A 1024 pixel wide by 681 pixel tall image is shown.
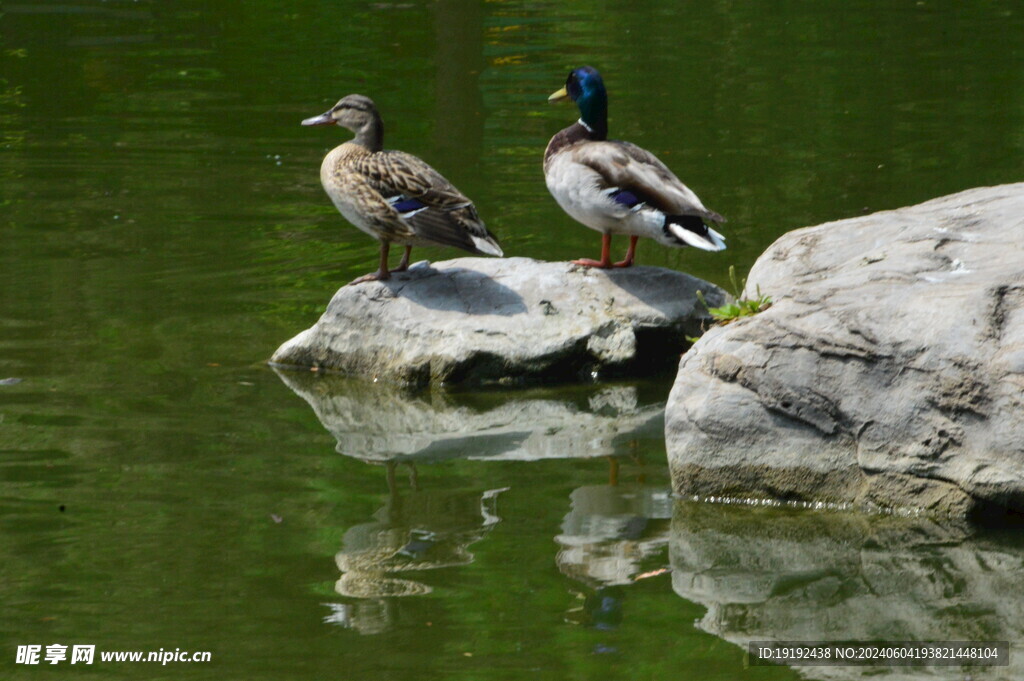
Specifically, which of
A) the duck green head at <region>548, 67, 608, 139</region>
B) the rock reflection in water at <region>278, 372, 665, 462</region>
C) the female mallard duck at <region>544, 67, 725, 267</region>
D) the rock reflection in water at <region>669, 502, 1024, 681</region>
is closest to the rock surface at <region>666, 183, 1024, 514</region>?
the rock reflection in water at <region>669, 502, 1024, 681</region>

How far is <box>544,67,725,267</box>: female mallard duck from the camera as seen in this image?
7.02 meters

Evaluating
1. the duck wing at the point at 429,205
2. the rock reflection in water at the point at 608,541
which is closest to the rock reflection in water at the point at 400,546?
the rock reflection in water at the point at 608,541

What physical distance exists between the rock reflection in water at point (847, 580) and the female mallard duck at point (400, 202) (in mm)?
2260

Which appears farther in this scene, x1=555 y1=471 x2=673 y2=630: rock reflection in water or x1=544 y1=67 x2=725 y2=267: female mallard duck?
x1=544 y1=67 x2=725 y2=267: female mallard duck

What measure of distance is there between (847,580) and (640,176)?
9.36 ft

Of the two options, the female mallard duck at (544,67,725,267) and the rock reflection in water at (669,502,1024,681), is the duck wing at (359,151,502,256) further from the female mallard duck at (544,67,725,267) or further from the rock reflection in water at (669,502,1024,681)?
the rock reflection in water at (669,502,1024,681)

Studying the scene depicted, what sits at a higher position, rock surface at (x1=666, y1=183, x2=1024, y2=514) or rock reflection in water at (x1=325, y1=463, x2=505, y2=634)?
rock surface at (x1=666, y1=183, x2=1024, y2=514)

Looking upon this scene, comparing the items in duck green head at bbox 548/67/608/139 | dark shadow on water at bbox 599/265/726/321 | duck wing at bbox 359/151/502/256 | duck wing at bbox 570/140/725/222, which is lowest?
dark shadow on water at bbox 599/265/726/321

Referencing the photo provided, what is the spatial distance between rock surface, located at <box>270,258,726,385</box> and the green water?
20 centimetres

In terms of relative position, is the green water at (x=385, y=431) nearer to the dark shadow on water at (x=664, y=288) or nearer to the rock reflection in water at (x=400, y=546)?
the rock reflection in water at (x=400, y=546)

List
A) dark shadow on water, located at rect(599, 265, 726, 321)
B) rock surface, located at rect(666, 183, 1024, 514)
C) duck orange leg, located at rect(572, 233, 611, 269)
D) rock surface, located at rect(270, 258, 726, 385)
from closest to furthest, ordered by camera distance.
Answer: rock surface, located at rect(666, 183, 1024, 514)
rock surface, located at rect(270, 258, 726, 385)
dark shadow on water, located at rect(599, 265, 726, 321)
duck orange leg, located at rect(572, 233, 611, 269)

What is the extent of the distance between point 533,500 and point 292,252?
455cm

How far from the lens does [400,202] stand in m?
7.36

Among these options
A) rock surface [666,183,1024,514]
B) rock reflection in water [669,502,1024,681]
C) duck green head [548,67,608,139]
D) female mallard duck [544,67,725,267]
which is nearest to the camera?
rock reflection in water [669,502,1024,681]
